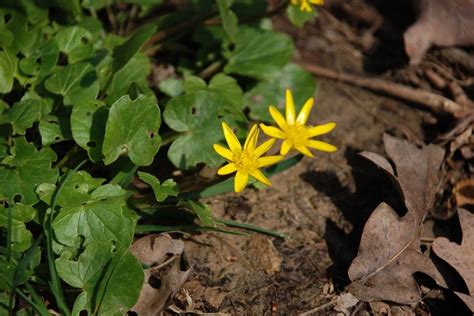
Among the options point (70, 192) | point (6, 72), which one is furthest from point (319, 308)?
point (6, 72)

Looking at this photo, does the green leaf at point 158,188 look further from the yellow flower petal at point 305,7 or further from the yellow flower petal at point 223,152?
the yellow flower petal at point 305,7

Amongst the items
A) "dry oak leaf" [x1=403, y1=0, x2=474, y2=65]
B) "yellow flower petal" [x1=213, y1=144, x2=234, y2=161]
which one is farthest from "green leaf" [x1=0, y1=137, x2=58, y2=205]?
"dry oak leaf" [x1=403, y1=0, x2=474, y2=65]

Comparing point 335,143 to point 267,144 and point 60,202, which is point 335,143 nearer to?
point 267,144

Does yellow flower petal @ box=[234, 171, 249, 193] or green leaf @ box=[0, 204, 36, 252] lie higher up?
yellow flower petal @ box=[234, 171, 249, 193]

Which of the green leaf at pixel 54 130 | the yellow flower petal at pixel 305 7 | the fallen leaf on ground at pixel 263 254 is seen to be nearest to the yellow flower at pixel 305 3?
the yellow flower petal at pixel 305 7

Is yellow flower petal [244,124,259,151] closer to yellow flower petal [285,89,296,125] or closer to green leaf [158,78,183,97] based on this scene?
yellow flower petal [285,89,296,125]

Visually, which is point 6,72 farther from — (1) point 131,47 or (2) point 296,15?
(2) point 296,15
